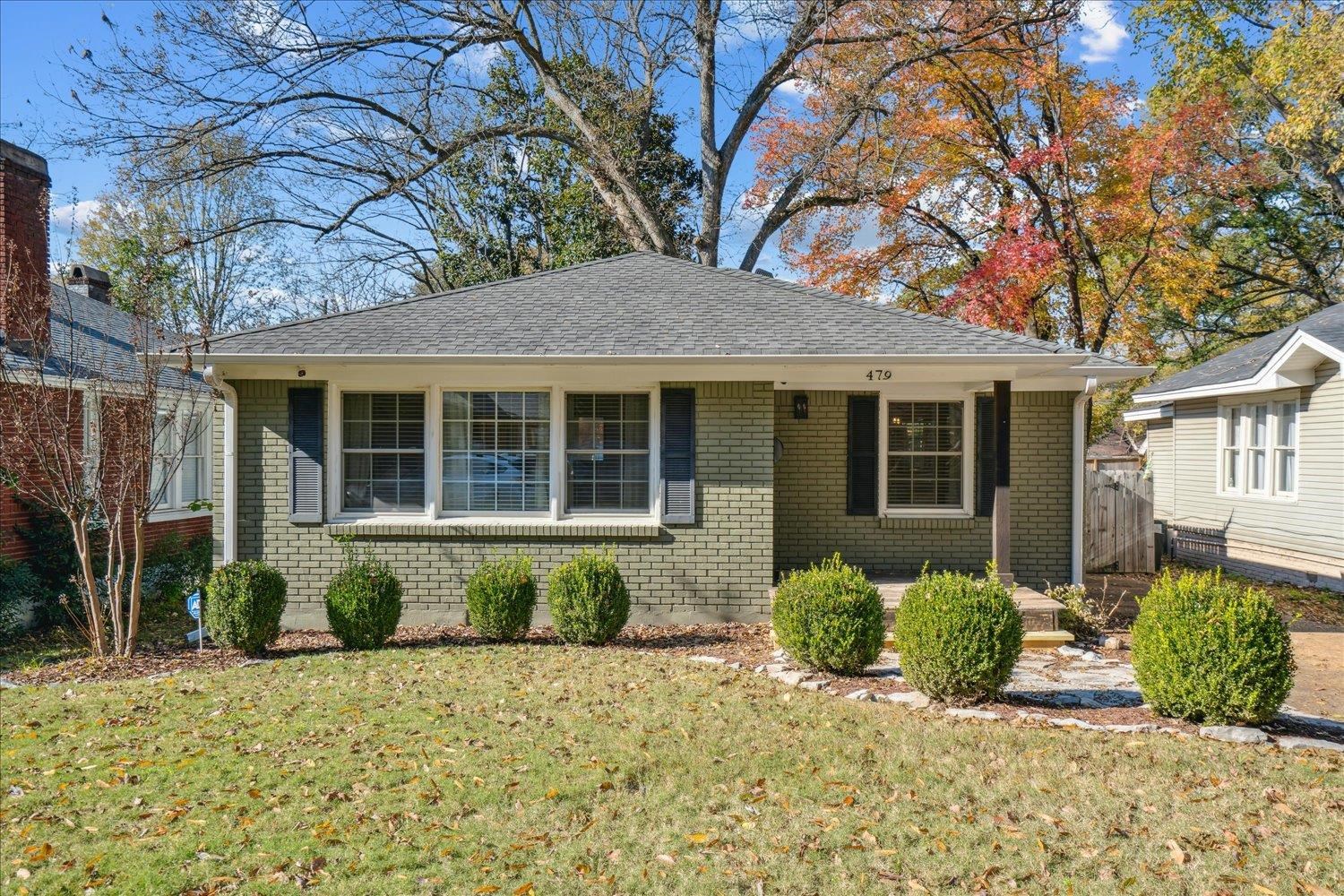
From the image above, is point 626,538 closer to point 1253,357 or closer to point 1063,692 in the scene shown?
point 1063,692

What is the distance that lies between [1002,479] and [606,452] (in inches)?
169

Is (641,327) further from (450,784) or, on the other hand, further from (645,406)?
(450,784)

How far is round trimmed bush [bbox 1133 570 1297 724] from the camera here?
5.28m

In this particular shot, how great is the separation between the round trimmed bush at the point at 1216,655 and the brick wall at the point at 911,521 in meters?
4.31

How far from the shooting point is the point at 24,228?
11.6 meters

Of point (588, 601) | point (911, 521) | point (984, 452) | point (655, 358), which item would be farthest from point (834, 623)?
point (984, 452)

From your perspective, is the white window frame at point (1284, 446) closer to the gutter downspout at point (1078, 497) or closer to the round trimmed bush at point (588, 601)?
the gutter downspout at point (1078, 497)

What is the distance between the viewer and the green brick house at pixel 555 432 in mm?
8578

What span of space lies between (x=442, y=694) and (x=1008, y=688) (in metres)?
4.45

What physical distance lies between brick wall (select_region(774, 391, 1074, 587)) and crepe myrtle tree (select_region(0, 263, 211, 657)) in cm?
659

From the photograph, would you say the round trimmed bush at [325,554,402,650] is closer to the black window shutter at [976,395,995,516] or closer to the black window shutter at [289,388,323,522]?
the black window shutter at [289,388,323,522]

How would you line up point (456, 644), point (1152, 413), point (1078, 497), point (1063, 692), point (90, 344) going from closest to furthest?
point (1063, 692) → point (456, 644) → point (1078, 497) → point (90, 344) → point (1152, 413)

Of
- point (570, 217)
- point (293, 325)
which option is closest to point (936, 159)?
point (570, 217)

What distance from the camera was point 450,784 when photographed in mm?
4574
